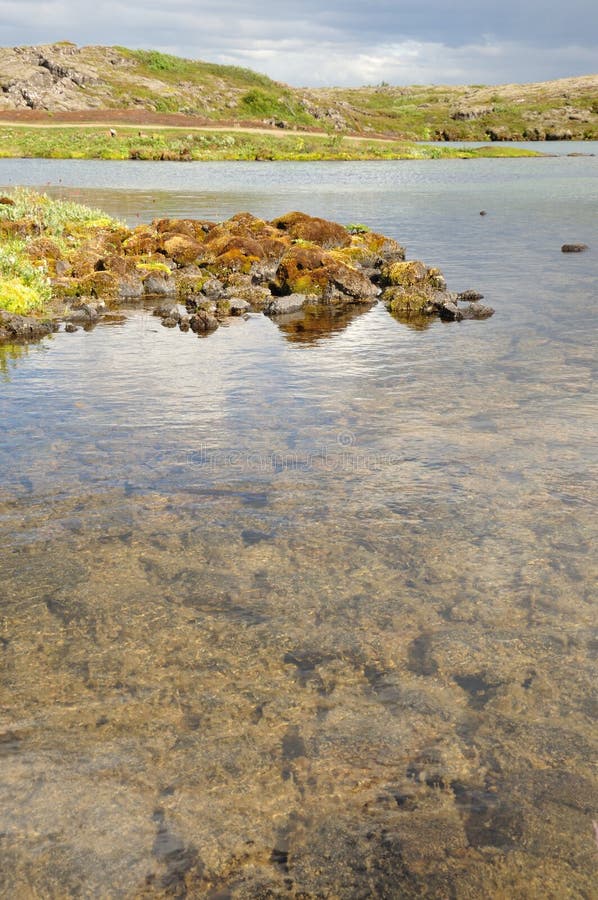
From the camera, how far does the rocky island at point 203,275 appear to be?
25.2 meters

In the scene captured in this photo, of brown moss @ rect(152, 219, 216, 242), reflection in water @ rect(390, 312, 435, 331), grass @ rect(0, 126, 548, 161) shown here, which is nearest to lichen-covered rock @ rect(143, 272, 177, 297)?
brown moss @ rect(152, 219, 216, 242)

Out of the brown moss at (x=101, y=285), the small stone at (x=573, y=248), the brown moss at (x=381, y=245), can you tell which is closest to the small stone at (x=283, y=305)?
the brown moss at (x=101, y=285)

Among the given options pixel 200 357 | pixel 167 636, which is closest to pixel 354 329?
pixel 200 357

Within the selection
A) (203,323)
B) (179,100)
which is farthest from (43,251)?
(179,100)

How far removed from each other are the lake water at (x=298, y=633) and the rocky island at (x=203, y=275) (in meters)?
7.18

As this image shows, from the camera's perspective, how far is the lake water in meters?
5.76

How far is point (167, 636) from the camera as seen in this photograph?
8.20m

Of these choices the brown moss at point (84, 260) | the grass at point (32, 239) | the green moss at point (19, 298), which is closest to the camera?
the green moss at point (19, 298)

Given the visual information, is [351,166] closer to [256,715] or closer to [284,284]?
[284,284]

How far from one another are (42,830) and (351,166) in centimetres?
10457

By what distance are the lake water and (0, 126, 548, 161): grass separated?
99.7 m

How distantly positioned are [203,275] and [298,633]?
79.4 ft

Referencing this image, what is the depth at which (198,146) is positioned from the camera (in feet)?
389

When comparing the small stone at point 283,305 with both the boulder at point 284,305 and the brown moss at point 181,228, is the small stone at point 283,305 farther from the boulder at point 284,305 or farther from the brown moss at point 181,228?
the brown moss at point 181,228
